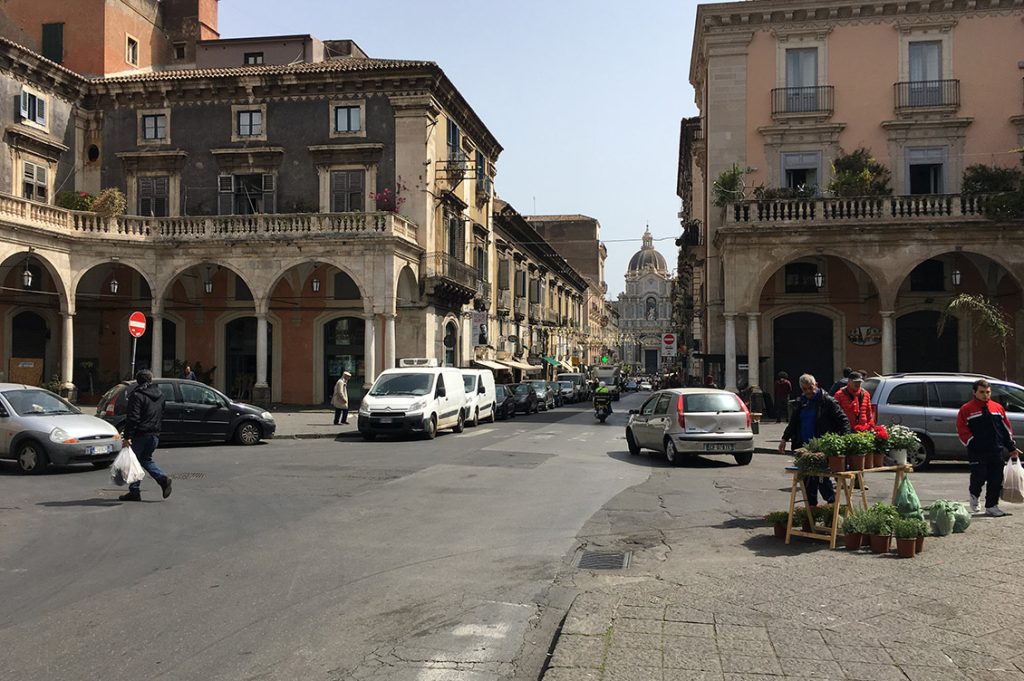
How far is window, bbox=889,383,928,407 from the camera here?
54.1ft

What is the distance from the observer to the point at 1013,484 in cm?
987

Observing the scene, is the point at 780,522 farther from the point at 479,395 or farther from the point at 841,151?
the point at 841,151

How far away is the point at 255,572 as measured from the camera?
7844 mm

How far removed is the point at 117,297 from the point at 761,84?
89.6 ft

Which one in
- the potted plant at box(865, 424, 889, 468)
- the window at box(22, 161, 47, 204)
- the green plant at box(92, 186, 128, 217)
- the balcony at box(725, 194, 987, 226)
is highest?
the window at box(22, 161, 47, 204)

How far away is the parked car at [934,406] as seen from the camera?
16.2 metres

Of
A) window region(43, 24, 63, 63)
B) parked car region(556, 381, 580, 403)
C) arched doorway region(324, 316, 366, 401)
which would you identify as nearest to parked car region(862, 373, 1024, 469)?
arched doorway region(324, 316, 366, 401)

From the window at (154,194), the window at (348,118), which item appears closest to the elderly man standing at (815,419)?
the window at (348,118)

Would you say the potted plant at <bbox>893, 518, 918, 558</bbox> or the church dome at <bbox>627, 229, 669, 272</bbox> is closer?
the potted plant at <bbox>893, 518, 918, 558</bbox>

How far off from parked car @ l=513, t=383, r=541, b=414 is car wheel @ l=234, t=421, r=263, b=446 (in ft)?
52.4

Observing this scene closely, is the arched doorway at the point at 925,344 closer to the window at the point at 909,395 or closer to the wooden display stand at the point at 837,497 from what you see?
the window at the point at 909,395

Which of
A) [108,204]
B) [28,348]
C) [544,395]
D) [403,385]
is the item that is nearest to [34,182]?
[108,204]

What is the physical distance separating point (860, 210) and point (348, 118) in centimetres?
1992

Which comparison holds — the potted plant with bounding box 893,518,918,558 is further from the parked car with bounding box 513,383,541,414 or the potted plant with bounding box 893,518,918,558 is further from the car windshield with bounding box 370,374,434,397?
the parked car with bounding box 513,383,541,414
